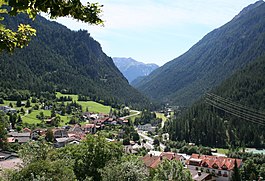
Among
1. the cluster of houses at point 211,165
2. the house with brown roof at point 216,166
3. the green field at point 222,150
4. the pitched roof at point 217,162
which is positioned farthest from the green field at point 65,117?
the pitched roof at point 217,162

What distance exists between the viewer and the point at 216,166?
6619 cm

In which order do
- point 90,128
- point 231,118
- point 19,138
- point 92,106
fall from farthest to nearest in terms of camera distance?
point 92,106 < point 231,118 < point 90,128 < point 19,138

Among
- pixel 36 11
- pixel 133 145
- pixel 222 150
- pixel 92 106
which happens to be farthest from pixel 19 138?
pixel 92 106

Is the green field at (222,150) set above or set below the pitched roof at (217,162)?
below

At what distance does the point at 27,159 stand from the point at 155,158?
42.7 meters

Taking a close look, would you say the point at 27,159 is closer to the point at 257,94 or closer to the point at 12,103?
the point at 12,103

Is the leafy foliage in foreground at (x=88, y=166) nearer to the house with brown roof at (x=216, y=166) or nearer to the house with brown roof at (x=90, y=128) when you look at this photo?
the house with brown roof at (x=216, y=166)

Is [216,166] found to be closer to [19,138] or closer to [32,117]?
[19,138]

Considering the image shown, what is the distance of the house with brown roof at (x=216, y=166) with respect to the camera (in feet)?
213

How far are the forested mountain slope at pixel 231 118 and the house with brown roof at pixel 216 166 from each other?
117 ft

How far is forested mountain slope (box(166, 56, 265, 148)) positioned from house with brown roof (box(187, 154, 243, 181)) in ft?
117

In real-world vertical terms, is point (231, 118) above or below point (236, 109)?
below

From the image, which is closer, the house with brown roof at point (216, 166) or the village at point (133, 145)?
the village at point (133, 145)

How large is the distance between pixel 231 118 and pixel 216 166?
62274 millimetres
